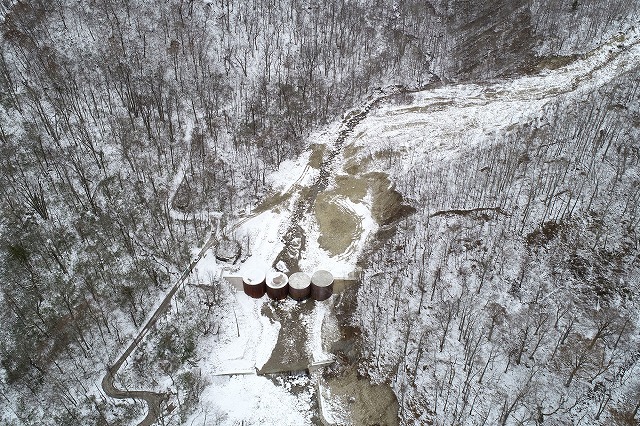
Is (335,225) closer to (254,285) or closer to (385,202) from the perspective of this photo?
(385,202)

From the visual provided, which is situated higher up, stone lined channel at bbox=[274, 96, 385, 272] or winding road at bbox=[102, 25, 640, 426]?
winding road at bbox=[102, 25, 640, 426]

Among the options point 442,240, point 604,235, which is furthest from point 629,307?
point 442,240

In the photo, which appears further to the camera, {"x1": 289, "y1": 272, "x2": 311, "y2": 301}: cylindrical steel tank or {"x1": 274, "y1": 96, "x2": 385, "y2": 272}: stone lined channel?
{"x1": 274, "y1": 96, "x2": 385, "y2": 272}: stone lined channel

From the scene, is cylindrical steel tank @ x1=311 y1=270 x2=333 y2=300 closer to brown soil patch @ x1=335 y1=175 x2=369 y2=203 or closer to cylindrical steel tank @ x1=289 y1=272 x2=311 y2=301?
cylindrical steel tank @ x1=289 y1=272 x2=311 y2=301

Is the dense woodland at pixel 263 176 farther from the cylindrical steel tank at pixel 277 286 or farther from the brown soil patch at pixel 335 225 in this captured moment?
the cylindrical steel tank at pixel 277 286

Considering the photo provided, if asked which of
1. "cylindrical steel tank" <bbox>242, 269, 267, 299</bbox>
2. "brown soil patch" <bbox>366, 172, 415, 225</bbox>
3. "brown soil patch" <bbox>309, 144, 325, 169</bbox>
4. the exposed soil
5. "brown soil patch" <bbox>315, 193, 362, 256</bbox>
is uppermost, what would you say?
"brown soil patch" <bbox>309, 144, 325, 169</bbox>

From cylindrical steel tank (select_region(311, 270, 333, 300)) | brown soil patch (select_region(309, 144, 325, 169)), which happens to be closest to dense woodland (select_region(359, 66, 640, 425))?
cylindrical steel tank (select_region(311, 270, 333, 300))

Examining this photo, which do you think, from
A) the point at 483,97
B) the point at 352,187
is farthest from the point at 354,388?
the point at 483,97

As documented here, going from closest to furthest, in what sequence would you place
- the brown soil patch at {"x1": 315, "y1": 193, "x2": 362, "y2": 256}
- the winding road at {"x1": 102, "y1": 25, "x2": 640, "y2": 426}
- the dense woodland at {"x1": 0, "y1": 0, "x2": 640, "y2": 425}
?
1. the dense woodland at {"x1": 0, "y1": 0, "x2": 640, "y2": 425}
2. the brown soil patch at {"x1": 315, "y1": 193, "x2": 362, "y2": 256}
3. the winding road at {"x1": 102, "y1": 25, "x2": 640, "y2": 426}
